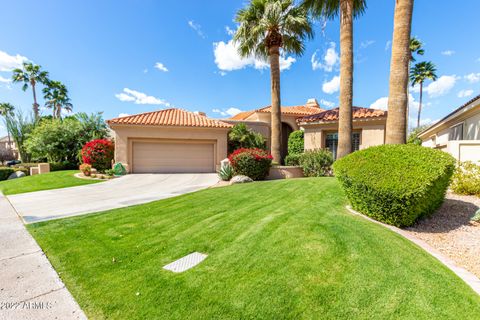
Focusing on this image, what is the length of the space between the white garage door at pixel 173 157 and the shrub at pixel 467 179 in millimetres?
13464

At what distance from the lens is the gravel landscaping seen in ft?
12.1

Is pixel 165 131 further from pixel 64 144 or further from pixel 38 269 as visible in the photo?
pixel 38 269

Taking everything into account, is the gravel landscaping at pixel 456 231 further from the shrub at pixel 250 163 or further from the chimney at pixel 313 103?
the chimney at pixel 313 103

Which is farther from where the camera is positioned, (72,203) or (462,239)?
(72,203)

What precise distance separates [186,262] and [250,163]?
8.14 meters

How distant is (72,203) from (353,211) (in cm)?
911

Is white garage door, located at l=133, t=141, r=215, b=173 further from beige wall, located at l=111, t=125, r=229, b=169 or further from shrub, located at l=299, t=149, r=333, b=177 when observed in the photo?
shrub, located at l=299, t=149, r=333, b=177

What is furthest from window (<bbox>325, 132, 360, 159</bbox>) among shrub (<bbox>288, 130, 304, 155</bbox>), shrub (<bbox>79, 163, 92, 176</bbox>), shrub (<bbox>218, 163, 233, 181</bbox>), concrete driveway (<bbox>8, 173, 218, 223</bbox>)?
shrub (<bbox>79, 163, 92, 176</bbox>)

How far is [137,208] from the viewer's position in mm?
6840

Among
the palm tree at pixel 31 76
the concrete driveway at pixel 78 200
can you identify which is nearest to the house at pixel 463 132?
the concrete driveway at pixel 78 200

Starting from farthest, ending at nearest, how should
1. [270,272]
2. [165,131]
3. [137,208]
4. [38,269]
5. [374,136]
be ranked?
1. [165,131]
2. [374,136]
3. [137,208]
4. [38,269]
5. [270,272]

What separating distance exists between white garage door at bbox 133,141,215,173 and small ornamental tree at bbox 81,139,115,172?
173cm

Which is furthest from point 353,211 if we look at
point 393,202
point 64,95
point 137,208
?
point 64,95

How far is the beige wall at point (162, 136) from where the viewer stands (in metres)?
15.3
